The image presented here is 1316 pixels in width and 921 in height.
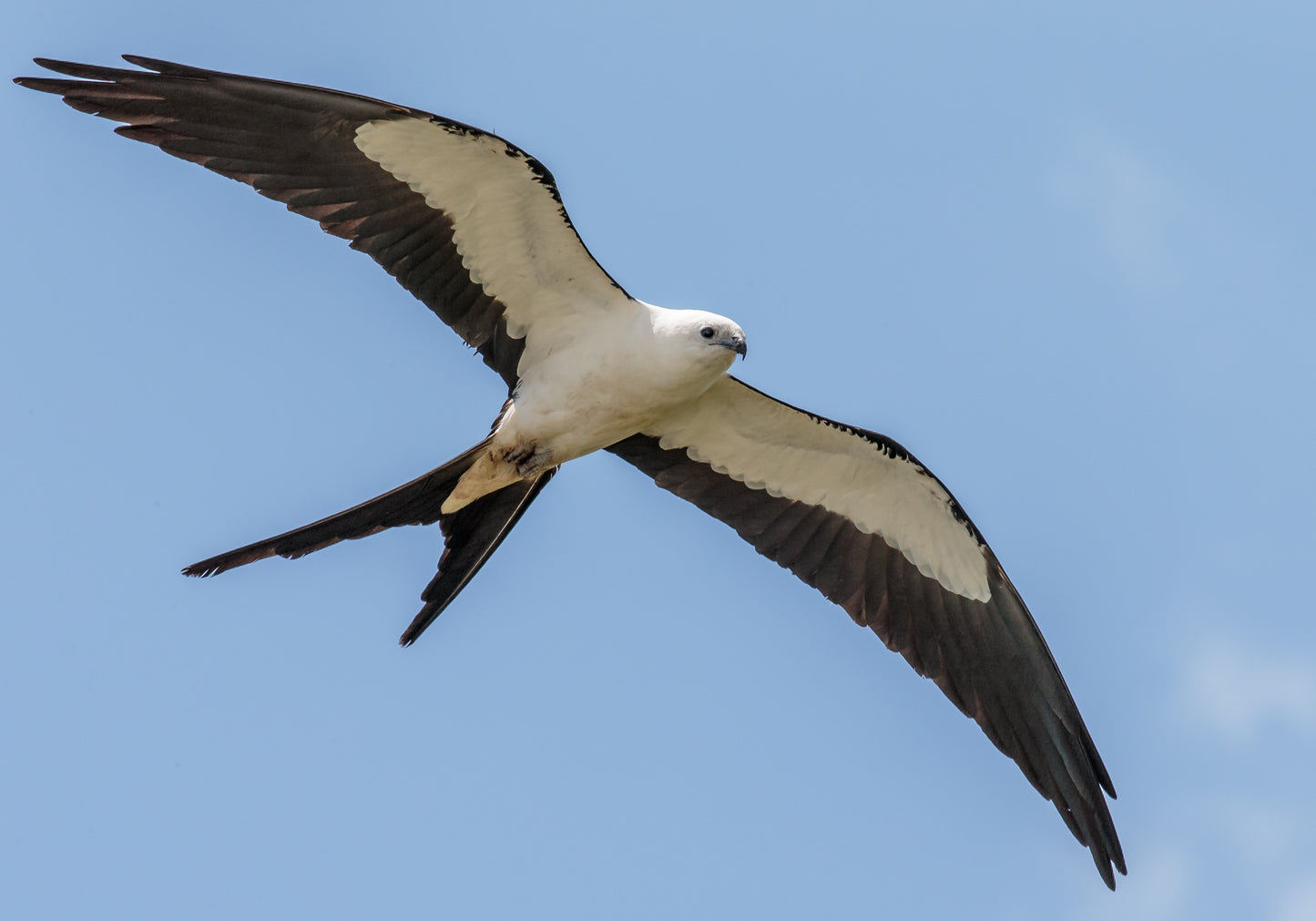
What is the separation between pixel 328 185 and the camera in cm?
845

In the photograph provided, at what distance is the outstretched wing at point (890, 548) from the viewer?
9.41m

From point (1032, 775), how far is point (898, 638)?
120 centimetres

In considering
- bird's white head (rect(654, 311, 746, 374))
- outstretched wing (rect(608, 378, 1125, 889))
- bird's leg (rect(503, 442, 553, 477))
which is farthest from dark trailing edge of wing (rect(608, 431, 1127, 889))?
→ bird's white head (rect(654, 311, 746, 374))

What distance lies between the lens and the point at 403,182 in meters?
8.61

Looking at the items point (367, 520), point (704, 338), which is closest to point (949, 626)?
point (704, 338)

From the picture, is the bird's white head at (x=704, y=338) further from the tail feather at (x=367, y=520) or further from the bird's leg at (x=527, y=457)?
the tail feather at (x=367, y=520)

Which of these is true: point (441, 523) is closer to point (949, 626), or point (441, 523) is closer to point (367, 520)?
point (367, 520)

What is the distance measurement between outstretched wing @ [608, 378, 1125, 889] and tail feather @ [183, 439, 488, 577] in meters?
1.42

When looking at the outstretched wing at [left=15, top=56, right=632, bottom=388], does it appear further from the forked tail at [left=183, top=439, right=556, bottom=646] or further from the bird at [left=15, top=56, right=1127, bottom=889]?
the forked tail at [left=183, top=439, right=556, bottom=646]

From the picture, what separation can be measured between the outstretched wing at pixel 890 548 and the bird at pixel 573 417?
0.04 ft

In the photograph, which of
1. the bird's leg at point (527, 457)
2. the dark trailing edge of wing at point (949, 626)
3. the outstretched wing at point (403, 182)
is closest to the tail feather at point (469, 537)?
the bird's leg at point (527, 457)

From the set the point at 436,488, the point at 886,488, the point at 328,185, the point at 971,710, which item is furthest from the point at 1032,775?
the point at 328,185

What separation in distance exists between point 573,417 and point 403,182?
1.72 metres

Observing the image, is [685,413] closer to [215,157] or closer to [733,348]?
[733,348]
